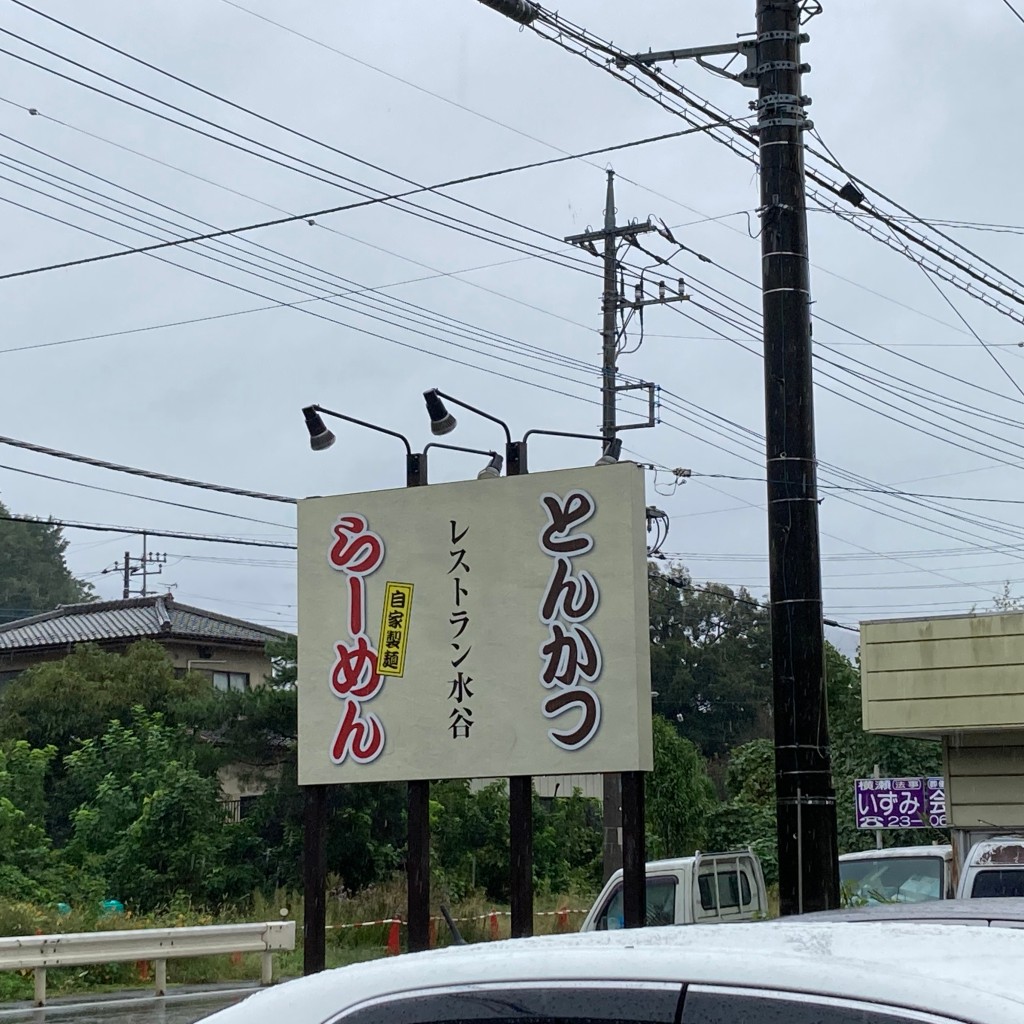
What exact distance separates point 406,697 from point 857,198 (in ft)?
19.8

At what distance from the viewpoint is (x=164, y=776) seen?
1058 inches

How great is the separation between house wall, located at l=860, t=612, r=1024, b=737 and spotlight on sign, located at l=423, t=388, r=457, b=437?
5.15 meters

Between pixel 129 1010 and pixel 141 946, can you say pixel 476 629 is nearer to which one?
pixel 129 1010

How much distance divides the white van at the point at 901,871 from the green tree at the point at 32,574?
8877cm

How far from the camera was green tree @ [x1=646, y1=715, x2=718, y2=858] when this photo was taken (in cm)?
2838

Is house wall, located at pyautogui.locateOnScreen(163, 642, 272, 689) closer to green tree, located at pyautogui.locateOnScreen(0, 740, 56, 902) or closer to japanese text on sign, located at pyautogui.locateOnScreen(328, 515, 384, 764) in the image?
green tree, located at pyautogui.locateOnScreen(0, 740, 56, 902)

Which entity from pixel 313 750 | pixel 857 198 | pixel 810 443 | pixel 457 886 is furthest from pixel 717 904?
pixel 457 886

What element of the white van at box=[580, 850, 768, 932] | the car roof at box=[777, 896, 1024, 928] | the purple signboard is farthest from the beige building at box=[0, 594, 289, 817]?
the car roof at box=[777, 896, 1024, 928]

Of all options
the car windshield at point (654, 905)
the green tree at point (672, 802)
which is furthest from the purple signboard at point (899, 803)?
the car windshield at point (654, 905)

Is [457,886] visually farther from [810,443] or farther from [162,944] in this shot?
[810,443]

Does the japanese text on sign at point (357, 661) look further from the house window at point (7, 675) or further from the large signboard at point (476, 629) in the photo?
the house window at point (7, 675)

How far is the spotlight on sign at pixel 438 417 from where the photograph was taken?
40.7 feet

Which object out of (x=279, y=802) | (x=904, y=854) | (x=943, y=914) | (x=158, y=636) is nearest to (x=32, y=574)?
(x=158, y=636)

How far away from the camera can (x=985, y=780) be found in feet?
50.0
